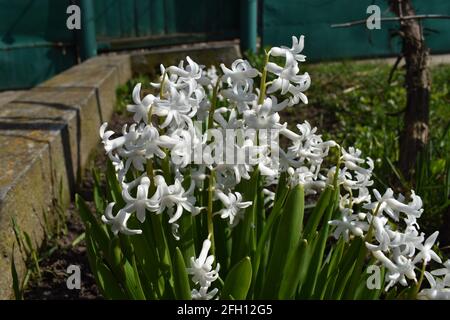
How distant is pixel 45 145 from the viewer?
2.64 metres

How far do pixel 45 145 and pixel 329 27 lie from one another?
4512mm

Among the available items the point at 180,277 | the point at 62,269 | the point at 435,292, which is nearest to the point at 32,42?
the point at 62,269

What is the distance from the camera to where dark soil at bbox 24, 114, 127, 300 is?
89.5 inches

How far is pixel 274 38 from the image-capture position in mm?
6473

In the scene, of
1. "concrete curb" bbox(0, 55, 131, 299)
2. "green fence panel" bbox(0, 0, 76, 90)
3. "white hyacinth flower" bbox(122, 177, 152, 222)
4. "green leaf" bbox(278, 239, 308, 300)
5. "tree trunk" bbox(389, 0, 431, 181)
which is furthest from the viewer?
"green fence panel" bbox(0, 0, 76, 90)

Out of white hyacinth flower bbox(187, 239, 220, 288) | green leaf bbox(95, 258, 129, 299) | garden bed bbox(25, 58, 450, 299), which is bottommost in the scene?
garden bed bbox(25, 58, 450, 299)

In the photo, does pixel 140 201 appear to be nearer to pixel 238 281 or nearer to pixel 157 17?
pixel 238 281

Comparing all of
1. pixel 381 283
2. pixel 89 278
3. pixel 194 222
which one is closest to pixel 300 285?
pixel 381 283

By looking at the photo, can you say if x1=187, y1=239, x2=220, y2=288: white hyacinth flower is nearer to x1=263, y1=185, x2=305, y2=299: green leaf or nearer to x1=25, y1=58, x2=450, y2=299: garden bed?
x1=263, y1=185, x2=305, y2=299: green leaf

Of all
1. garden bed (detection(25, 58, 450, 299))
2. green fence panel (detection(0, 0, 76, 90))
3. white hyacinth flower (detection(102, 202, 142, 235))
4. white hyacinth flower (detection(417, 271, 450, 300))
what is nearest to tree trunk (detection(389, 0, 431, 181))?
garden bed (detection(25, 58, 450, 299))

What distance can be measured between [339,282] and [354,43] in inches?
212

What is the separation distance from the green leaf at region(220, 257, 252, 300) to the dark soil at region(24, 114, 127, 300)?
932mm

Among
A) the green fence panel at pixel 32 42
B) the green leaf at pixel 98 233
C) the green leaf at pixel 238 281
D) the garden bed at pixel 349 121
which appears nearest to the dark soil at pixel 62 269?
the garden bed at pixel 349 121
